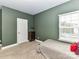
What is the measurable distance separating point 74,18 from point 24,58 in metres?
2.84

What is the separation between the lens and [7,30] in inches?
184

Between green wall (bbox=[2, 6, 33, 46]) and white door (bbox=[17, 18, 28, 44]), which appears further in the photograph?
white door (bbox=[17, 18, 28, 44])

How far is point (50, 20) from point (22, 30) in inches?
91.6

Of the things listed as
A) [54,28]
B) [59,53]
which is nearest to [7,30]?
[54,28]

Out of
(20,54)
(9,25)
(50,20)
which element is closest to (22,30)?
(9,25)

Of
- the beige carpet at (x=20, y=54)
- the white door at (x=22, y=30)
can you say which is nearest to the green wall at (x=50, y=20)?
the white door at (x=22, y=30)

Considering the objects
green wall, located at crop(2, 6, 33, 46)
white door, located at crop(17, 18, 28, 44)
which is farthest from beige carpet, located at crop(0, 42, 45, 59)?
white door, located at crop(17, 18, 28, 44)

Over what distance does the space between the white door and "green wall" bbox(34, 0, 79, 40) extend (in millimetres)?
993

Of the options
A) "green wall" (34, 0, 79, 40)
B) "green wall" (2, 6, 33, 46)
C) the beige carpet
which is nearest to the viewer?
the beige carpet

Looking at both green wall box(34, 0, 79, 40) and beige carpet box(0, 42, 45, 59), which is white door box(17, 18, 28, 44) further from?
beige carpet box(0, 42, 45, 59)

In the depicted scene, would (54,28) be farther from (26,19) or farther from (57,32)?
(26,19)

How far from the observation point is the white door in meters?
5.44

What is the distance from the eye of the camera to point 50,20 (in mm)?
4848

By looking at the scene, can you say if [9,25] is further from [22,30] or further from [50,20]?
[50,20]
